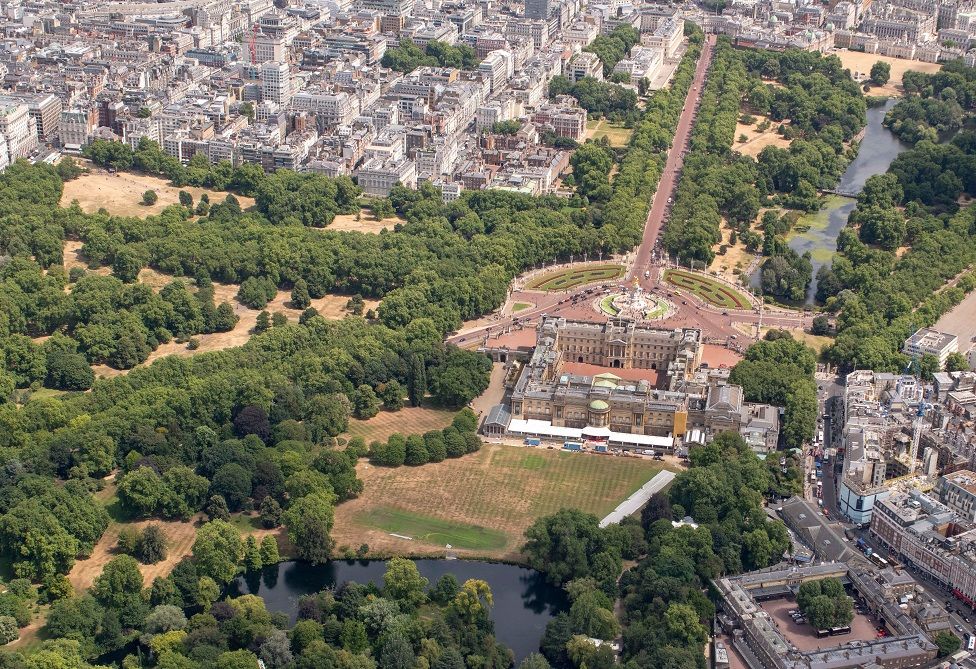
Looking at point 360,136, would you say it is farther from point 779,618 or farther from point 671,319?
point 779,618

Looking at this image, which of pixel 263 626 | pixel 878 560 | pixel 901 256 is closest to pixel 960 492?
pixel 878 560

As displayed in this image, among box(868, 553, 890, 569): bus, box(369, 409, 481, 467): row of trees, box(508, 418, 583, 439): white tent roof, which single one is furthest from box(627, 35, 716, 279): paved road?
box(868, 553, 890, 569): bus

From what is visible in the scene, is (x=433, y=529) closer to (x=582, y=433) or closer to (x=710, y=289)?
(x=582, y=433)

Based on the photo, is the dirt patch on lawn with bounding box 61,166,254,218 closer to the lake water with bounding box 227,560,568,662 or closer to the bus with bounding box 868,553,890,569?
the lake water with bounding box 227,560,568,662

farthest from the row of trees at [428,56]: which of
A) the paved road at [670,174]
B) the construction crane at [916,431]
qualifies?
the construction crane at [916,431]

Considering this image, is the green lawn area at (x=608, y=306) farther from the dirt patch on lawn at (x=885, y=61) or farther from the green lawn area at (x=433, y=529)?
the dirt patch on lawn at (x=885, y=61)

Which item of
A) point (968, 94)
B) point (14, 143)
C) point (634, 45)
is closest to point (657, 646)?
point (14, 143)
